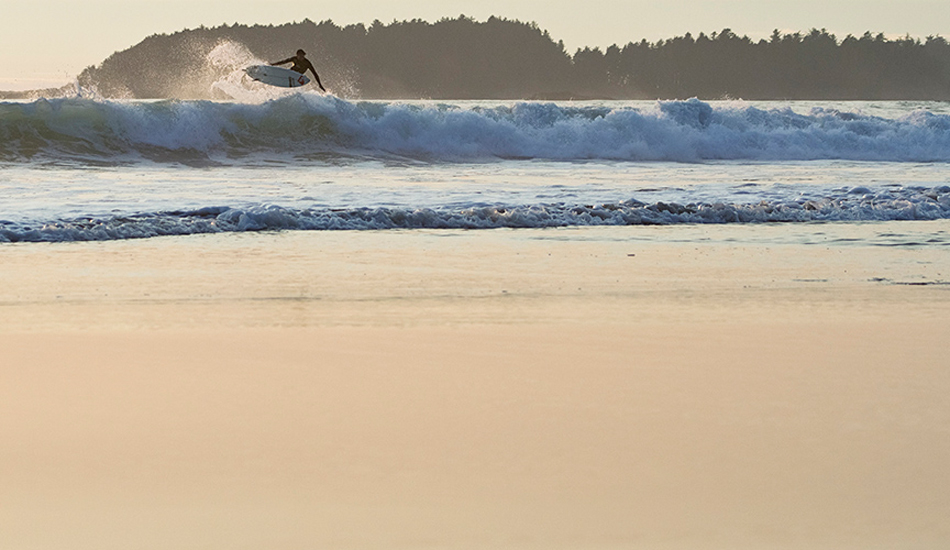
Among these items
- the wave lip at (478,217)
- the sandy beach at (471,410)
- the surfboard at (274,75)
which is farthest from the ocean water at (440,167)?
the sandy beach at (471,410)

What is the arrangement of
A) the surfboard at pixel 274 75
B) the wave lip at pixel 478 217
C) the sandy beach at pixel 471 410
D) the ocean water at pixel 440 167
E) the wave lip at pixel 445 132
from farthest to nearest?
the surfboard at pixel 274 75, the wave lip at pixel 445 132, the ocean water at pixel 440 167, the wave lip at pixel 478 217, the sandy beach at pixel 471 410

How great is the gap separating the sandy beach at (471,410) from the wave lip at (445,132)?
56.6ft

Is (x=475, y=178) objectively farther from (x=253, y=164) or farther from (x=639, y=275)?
(x=639, y=275)

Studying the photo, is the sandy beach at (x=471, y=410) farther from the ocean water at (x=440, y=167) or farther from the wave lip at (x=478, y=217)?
the ocean water at (x=440, y=167)

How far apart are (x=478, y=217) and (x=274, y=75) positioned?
17945 millimetres

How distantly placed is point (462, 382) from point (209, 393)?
1037 mm

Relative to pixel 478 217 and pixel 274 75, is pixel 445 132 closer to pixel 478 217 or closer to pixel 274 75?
pixel 274 75

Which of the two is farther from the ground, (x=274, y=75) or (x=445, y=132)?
(x=274, y=75)

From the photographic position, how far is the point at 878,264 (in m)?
8.69

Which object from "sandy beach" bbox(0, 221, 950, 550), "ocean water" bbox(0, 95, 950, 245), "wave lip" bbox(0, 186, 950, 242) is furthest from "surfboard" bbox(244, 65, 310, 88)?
"sandy beach" bbox(0, 221, 950, 550)

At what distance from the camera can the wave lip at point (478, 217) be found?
1052 centimetres

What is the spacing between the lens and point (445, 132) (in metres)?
28.7

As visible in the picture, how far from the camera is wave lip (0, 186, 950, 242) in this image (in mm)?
10523

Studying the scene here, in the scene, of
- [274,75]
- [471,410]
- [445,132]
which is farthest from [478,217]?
[274,75]
